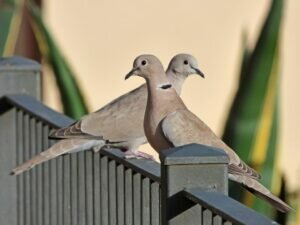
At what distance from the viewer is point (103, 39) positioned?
8.46 m

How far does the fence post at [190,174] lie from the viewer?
11.4 feet

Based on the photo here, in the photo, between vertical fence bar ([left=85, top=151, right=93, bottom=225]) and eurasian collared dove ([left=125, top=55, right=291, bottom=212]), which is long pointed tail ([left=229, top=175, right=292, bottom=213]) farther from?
vertical fence bar ([left=85, top=151, right=93, bottom=225])

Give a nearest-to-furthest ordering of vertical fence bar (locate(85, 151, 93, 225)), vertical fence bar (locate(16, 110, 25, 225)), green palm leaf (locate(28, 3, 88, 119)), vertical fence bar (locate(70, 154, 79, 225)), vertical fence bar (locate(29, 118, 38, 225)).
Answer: vertical fence bar (locate(85, 151, 93, 225)) → vertical fence bar (locate(70, 154, 79, 225)) → vertical fence bar (locate(29, 118, 38, 225)) → vertical fence bar (locate(16, 110, 25, 225)) → green palm leaf (locate(28, 3, 88, 119))

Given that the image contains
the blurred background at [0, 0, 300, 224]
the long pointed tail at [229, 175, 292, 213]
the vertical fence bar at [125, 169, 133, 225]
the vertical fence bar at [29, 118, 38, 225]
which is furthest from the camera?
the blurred background at [0, 0, 300, 224]

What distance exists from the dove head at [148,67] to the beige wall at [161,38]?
11.1 ft

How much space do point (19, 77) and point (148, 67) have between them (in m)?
1.01

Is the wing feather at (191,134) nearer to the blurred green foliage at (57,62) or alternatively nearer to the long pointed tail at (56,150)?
the long pointed tail at (56,150)

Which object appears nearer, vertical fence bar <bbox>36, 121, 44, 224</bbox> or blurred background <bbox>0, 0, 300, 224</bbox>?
vertical fence bar <bbox>36, 121, 44, 224</bbox>

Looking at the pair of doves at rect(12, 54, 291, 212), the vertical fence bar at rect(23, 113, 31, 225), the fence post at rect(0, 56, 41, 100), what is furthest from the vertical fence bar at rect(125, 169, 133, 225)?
the fence post at rect(0, 56, 41, 100)

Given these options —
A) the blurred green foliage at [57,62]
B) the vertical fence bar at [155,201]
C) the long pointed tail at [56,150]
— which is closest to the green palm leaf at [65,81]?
the blurred green foliage at [57,62]

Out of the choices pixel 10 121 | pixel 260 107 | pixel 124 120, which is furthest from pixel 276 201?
pixel 260 107

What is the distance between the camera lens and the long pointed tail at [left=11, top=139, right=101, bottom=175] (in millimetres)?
5078

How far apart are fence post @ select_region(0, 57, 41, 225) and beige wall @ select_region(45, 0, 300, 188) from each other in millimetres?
2530

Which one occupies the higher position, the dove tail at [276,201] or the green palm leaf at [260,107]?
the green palm leaf at [260,107]
